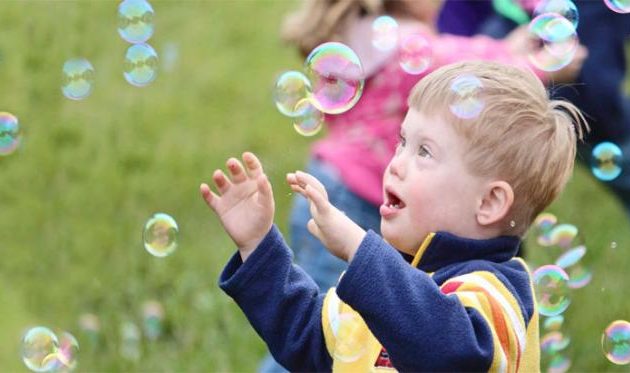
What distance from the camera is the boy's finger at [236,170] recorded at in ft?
8.21

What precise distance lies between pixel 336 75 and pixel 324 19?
141 centimetres

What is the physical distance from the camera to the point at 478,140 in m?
2.51

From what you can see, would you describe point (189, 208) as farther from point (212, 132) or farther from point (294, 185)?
point (294, 185)

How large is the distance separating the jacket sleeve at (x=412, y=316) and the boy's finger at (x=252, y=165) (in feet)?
1.05

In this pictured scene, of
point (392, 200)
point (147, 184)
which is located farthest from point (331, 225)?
point (147, 184)

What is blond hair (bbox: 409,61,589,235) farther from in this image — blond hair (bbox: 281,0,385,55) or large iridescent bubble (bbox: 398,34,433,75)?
blond hair (bbox: 281,0,385,55)

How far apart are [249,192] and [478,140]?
474 mm

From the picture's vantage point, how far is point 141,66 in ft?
11.7

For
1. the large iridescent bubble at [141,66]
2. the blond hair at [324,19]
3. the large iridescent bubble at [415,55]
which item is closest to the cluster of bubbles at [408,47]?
the large iridescent bubble at [415,55]

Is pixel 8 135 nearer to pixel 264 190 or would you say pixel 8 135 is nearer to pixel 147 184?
pixel 264 190

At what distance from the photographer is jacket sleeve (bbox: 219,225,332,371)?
260 centimetres

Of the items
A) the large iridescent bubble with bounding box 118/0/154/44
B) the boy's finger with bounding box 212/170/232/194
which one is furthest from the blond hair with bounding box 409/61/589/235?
the large iridescent bubble with bounding box 118/0/154/44

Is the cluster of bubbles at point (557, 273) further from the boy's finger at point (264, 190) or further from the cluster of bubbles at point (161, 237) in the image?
the cluster of bubbles at point (161, 237)

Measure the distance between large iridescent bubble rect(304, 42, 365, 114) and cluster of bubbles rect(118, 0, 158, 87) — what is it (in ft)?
2.28
